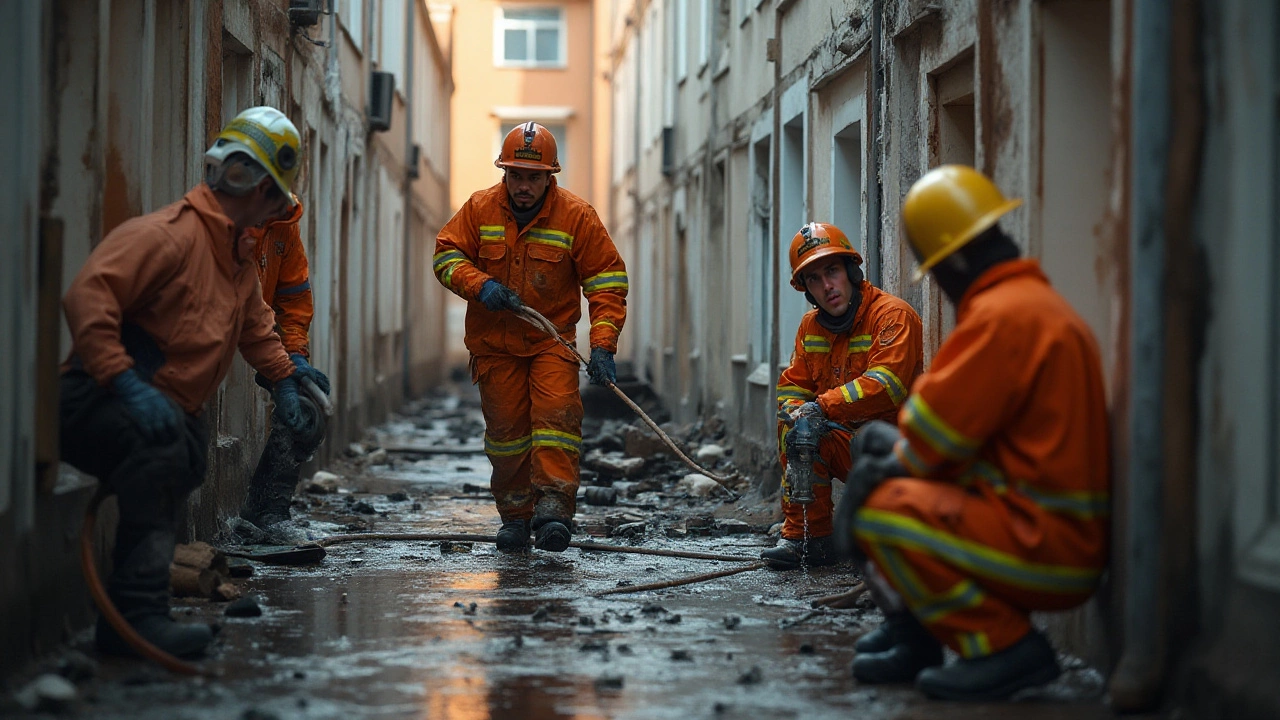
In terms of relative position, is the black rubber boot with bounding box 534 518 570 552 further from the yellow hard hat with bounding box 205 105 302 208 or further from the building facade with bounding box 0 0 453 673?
the yellow hard hat with bounding box 205 105 302 208

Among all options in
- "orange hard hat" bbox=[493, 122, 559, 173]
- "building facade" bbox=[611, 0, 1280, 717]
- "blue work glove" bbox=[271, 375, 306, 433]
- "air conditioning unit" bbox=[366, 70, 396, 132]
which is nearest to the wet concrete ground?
"building facade" bbox=[611, 0, 1280, 717]

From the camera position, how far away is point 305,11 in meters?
11.2

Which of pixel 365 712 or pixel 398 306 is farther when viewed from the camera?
pixel 398 306

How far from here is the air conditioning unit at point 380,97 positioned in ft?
56.7

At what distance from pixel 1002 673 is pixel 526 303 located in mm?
4276

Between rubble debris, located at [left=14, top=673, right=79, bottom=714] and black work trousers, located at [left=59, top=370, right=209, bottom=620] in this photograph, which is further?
black work trousers, located at [left=59, top=370, right=209, bottom=620]

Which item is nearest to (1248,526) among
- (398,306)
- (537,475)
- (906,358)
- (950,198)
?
(950,198)

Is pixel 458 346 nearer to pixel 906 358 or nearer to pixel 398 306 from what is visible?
pixel 398 306

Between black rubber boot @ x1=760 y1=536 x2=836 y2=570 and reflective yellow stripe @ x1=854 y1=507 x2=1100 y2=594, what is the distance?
3.17 m

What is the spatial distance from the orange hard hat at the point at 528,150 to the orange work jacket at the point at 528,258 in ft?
0.50

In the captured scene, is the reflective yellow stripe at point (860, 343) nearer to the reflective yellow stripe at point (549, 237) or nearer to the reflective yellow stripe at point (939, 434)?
the reflective yellow stripe at point (549, 237)

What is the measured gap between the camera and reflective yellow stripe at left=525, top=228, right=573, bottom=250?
8156mm

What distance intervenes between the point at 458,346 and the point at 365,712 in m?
34.2

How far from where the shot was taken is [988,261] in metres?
4.60
